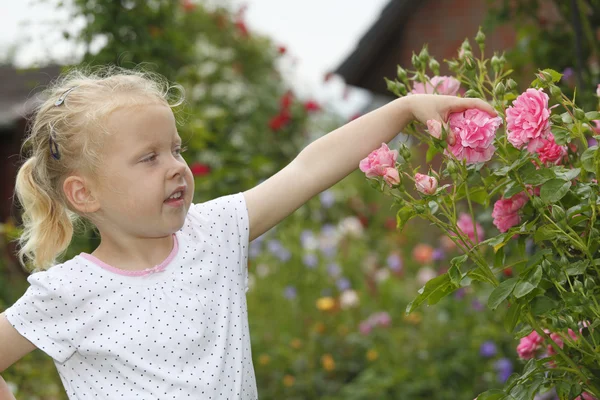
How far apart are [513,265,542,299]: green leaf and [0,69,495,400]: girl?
13.4 inches

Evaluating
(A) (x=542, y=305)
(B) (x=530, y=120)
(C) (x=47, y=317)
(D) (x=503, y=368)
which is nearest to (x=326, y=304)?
(D) (x=503, y=368)

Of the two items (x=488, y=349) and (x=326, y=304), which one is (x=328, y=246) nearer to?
(x=326, y=304)

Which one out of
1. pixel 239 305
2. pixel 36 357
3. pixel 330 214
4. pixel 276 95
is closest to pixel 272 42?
pixel 276 95

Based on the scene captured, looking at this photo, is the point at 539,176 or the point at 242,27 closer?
the point at 539,176

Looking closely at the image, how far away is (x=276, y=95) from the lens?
9.43m

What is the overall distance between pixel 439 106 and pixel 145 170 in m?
0.61

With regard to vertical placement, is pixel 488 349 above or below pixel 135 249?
below

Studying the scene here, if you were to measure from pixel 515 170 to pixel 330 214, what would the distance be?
248 inches

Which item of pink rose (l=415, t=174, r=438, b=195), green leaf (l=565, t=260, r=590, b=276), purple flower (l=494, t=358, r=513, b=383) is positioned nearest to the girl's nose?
pink rose (l=415, t=174, r=438, b=195)

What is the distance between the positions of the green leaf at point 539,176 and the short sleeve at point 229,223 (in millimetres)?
670

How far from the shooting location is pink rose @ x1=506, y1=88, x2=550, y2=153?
61.1 inches

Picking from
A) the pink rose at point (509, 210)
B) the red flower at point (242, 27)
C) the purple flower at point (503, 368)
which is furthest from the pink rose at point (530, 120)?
the red flower at point (242, 27)

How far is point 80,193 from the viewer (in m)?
1.84

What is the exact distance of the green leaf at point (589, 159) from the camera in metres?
1.57
